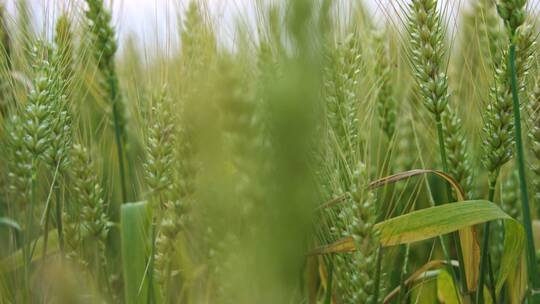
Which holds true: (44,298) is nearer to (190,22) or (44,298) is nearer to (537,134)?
(190,22)

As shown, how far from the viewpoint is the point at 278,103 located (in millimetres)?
663

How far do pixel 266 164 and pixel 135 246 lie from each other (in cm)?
38

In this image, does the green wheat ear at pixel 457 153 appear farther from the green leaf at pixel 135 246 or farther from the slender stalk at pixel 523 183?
the green leaf at pixel 135 246

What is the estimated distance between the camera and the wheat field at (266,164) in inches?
27.4

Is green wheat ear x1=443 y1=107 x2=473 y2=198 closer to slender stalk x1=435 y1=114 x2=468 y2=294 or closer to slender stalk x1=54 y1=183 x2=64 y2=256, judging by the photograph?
slender stalk x1=435 y1=114 x2=468 y2=294

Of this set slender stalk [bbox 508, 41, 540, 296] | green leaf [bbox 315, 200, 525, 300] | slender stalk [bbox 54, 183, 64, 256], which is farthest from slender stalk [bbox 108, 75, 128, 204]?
slender stalk [bbox 508, 41, 540, 296]

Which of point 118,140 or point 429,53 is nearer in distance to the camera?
point 429,53

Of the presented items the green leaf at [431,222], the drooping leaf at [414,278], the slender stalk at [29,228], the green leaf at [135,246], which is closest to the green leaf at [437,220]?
the green leaf at [431,222]

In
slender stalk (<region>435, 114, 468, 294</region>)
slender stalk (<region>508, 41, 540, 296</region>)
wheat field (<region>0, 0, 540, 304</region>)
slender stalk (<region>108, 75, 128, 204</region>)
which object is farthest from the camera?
slender stalk (<region>108, 75, 128, 204</region>)

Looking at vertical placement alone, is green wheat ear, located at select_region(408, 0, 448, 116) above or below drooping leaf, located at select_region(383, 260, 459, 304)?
above

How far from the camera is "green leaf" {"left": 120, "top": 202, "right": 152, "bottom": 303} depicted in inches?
38.7

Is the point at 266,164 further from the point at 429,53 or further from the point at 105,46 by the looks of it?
the point at 105,46

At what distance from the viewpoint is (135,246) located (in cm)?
101

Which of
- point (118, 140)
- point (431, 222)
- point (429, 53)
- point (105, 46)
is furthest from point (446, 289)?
point (105, 46)
